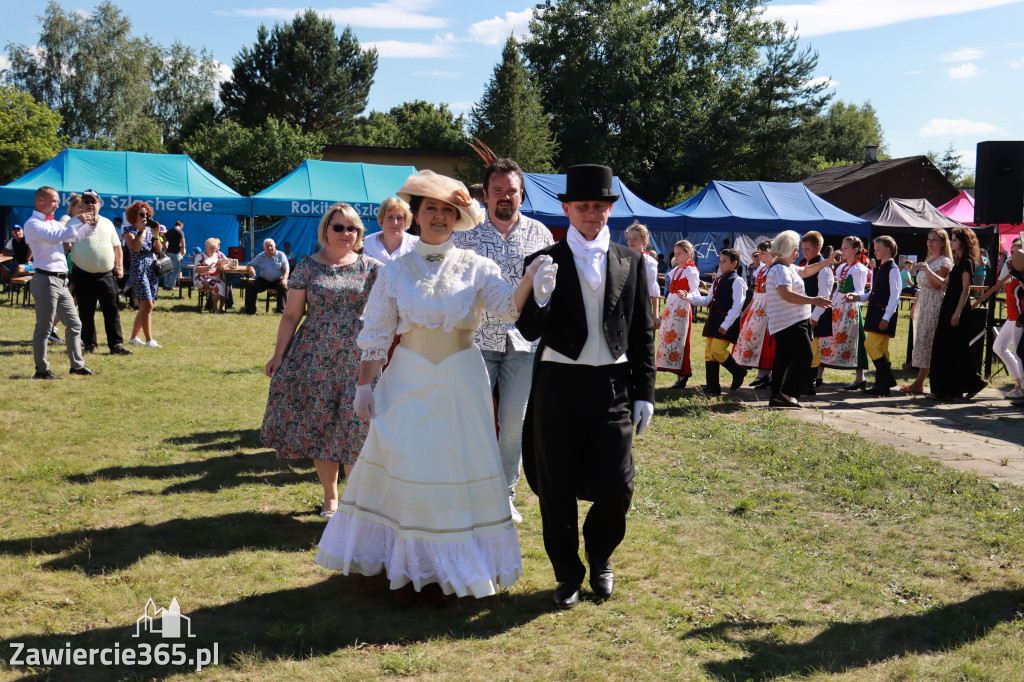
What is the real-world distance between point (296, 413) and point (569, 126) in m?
46.8

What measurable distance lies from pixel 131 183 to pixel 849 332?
16810 mm

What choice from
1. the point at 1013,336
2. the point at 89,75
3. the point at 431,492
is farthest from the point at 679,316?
the point at 89,75

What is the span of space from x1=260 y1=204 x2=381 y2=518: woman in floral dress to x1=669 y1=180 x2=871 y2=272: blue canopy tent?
1724 cm

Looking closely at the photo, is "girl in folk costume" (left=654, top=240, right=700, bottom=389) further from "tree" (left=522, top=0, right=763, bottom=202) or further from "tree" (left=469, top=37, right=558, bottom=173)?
"tree" (left=522, top=0, right=763, bottom=202)

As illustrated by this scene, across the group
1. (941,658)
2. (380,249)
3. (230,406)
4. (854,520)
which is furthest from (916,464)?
(230,406)

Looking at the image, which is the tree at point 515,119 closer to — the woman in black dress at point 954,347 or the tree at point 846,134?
the tree at point 846,134

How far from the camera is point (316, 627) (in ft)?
12.0

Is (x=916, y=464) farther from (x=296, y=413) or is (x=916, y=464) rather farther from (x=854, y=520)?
(x=296, y=413)

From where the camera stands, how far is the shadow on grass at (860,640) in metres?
3.47

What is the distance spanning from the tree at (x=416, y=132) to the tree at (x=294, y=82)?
210cm

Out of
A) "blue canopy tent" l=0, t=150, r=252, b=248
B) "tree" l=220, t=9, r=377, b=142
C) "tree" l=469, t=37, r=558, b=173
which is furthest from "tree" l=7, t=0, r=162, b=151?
"blue canopy tent" l=0, t=150, r=252, b=248

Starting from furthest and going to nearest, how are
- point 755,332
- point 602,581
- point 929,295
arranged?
point 929,295 < point 755,332 < point 602,581

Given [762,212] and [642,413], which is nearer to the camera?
[642,413]

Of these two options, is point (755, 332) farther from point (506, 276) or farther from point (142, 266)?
point (142, 266)
